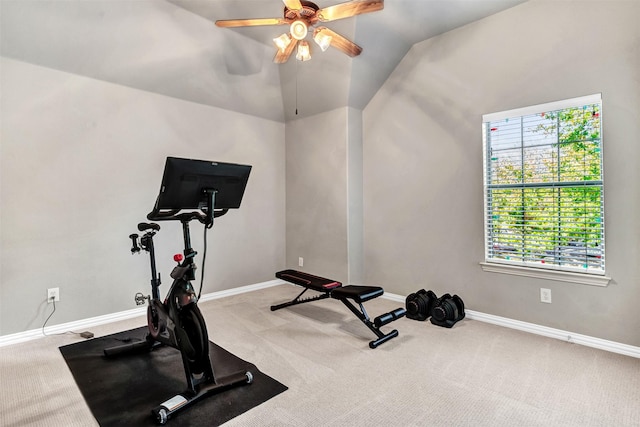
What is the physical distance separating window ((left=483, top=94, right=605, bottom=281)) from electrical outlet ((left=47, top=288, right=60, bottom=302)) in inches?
162

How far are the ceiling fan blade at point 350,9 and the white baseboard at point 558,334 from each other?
114 inches

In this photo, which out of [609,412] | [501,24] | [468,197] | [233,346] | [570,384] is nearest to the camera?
[609,412]

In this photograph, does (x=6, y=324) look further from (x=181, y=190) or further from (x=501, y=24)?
(x=501, y=24)

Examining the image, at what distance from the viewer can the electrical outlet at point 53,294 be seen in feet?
10.1

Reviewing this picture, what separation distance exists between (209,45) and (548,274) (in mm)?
3925

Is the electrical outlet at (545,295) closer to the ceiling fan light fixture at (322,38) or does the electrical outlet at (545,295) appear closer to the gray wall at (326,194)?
the gray wall at (326,194)

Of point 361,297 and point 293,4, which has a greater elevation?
point 293,4

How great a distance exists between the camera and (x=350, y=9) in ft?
7.50

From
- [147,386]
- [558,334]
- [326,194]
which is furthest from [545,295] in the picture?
[147,386]

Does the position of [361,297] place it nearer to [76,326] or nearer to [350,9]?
[350,9]

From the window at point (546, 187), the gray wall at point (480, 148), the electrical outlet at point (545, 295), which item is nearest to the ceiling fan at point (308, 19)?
the gray wall at point (480, 148)

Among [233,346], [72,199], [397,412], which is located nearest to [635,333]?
[397,412]

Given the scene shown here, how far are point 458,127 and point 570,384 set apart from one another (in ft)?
7.83

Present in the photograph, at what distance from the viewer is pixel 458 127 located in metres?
3.46
